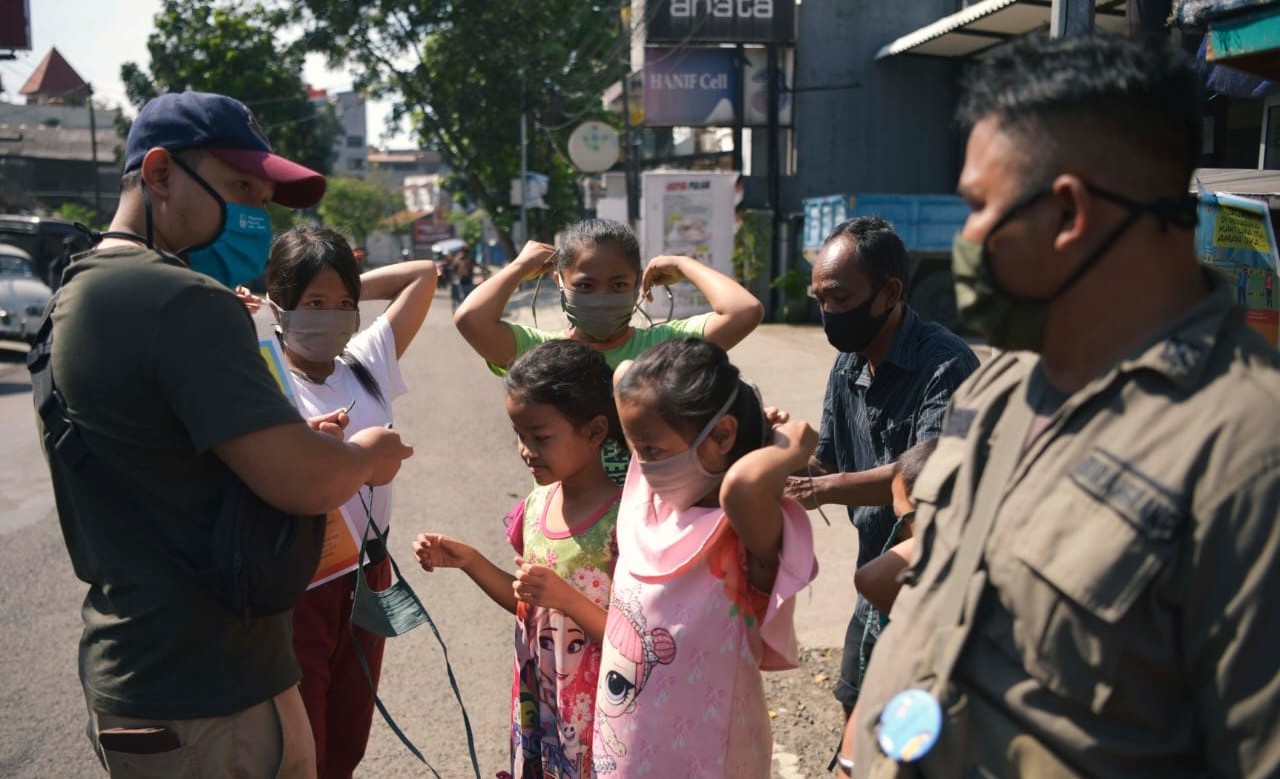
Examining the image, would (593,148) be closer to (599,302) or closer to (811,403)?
(811,403)

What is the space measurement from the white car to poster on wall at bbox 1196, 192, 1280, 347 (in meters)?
17.0

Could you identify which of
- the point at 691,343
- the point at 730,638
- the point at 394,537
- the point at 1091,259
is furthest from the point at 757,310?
the point at 394,537

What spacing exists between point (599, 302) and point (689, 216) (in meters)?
16.2

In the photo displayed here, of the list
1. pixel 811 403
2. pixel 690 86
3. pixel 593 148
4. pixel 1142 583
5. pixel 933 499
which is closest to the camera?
pixel 1142 583

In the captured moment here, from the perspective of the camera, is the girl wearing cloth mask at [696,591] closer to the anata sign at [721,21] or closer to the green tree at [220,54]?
the anata sign at [721,21]

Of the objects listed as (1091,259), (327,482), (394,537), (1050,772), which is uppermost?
(1091,259)

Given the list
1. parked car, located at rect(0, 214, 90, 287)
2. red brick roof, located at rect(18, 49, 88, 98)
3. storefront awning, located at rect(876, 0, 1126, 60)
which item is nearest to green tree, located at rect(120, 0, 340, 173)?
parked car, located at rect(0, 214, 90, 287)

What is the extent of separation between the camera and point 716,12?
21.4 m

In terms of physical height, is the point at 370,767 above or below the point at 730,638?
below

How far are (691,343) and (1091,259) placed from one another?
1076 millimetres

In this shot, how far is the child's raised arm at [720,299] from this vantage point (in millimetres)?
3383

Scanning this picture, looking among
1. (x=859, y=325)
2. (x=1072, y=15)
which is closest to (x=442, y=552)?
(x=859, y=325)

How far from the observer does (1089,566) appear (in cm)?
140

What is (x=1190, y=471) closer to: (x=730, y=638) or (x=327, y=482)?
(x=730, y=638)
